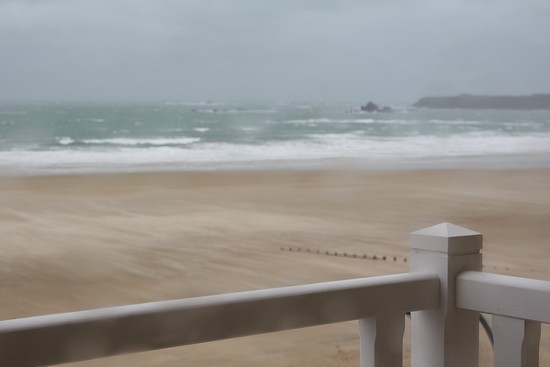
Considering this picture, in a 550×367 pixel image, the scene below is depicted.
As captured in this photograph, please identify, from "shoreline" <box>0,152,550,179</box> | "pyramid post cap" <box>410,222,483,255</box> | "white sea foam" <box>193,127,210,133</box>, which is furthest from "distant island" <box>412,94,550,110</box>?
"pyramid post cap" <box>410,222,483,255</box>

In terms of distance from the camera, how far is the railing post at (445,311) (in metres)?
0.55

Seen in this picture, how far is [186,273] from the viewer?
1.88 meters

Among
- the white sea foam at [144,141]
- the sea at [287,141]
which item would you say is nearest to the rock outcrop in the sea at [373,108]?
the sea at [287,141]

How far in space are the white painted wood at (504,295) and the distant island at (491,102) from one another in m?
2.66

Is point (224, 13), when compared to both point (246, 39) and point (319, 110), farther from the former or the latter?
point (319, 110)

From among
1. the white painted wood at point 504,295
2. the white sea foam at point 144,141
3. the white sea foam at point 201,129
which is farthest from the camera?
the white sea foam at point 201,129

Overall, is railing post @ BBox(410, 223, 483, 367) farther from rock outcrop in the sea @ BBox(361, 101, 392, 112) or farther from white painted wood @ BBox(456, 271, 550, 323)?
rock outcrop in the sea @ BBox(361, 101, 392, 112)

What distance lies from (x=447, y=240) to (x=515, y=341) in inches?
3.1

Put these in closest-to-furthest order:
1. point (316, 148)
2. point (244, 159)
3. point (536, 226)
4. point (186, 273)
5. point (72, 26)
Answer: point (186, 273) < point (536, 226) < point (72, 26) < point (244, 159) < point (316, 148)

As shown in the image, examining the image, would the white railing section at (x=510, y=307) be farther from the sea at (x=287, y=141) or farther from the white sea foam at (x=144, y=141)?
the white sea foam at (x=144, y=141)

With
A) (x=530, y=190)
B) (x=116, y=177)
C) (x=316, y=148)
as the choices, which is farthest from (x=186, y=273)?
(x=316, y=148)

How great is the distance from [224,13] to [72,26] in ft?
2.17

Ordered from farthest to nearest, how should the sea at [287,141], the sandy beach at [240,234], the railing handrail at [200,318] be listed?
the sea at [287,141] → the sandy beach at [240,234] → the railing handrail at [200,318]

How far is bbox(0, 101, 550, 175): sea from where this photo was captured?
3.00 meters
